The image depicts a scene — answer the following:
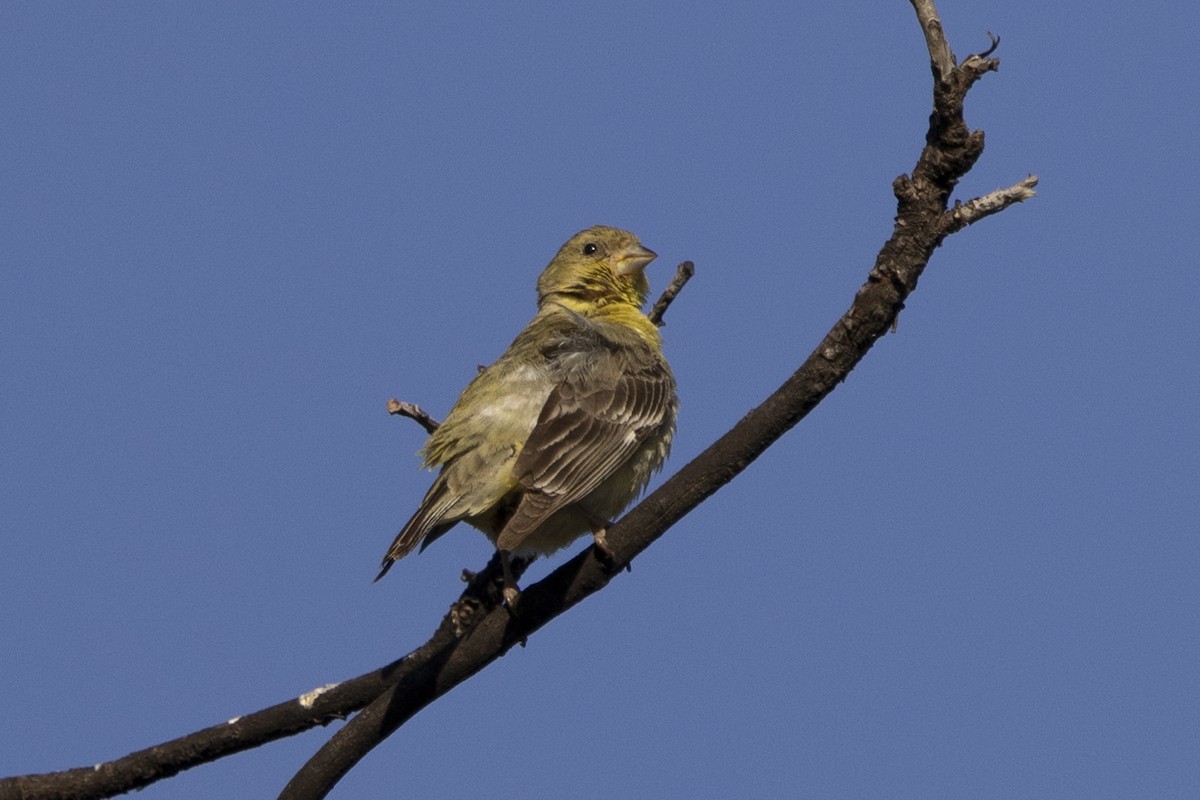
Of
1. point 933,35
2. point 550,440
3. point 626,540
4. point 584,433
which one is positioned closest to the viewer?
point 933,35

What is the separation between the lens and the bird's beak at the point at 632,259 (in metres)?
8.88

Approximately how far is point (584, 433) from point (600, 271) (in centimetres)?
207

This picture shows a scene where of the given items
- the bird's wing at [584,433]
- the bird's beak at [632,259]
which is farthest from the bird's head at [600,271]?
the bird's wing at [584,433]

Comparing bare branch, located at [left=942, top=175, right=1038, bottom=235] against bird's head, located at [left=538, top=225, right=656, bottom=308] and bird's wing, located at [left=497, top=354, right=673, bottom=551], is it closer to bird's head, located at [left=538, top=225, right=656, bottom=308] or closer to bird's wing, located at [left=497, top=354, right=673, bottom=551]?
bird's wing, located at [left=497, top=354, right=673, bottom=551]

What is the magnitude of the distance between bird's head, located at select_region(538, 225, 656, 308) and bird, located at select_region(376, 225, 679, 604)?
0.57 metres

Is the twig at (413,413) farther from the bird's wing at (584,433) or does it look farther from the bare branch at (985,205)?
the bare branch at (985,205)

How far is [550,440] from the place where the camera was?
22.9ft

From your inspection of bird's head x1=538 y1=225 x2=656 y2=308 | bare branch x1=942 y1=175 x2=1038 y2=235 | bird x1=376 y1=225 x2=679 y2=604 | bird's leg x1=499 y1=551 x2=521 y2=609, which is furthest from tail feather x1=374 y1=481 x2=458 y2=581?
bare branch x1=942 y1=175 x2=1038 y2=235

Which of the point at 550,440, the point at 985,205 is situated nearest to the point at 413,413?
the point at 550,440

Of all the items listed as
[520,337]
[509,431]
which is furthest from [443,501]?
[520,337]

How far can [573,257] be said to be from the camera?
9148 mm

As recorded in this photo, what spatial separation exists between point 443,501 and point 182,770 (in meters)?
1.67

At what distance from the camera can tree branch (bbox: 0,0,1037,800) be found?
495 centimetres

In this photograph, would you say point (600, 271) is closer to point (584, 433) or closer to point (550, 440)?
point (584, 433)
